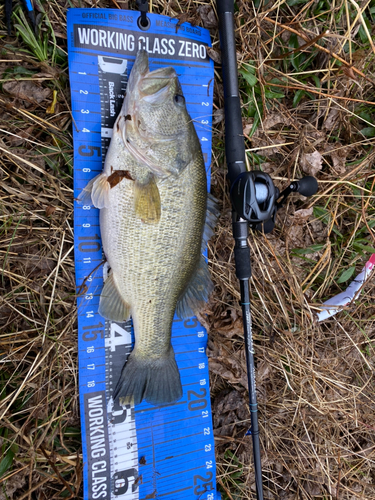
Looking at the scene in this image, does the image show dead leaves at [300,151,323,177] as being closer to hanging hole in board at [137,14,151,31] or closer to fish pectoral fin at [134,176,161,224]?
fish pectoral fin at [134,176,161,224]

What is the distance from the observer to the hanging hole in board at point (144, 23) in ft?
6.96

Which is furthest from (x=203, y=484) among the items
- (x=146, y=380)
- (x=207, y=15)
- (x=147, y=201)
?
(x=207, y=15)

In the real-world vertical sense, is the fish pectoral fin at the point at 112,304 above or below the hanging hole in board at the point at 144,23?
below

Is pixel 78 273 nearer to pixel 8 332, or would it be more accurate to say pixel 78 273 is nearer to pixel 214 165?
pixel 8 332

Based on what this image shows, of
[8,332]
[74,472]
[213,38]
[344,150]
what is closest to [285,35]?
[213,38]

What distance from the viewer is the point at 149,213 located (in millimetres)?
1840

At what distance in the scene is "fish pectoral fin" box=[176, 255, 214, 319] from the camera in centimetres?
222

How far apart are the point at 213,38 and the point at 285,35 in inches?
24.3

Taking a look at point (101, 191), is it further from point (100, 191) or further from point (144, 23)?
point (144, 23)

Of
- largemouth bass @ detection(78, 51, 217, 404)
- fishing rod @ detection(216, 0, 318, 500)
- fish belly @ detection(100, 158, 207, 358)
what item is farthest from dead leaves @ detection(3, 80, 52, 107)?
fishing rod @ detection(216, 0, 318, 500)

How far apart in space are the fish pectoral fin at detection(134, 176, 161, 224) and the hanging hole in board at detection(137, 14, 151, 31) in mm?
1148

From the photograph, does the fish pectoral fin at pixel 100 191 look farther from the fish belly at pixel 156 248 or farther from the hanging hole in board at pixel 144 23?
the hanging hole in board at pixel 144 23

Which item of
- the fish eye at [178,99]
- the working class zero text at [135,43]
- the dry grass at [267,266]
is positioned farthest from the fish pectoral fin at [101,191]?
the working class zero text at [135,43]

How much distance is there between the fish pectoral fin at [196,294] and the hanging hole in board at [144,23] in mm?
1661
